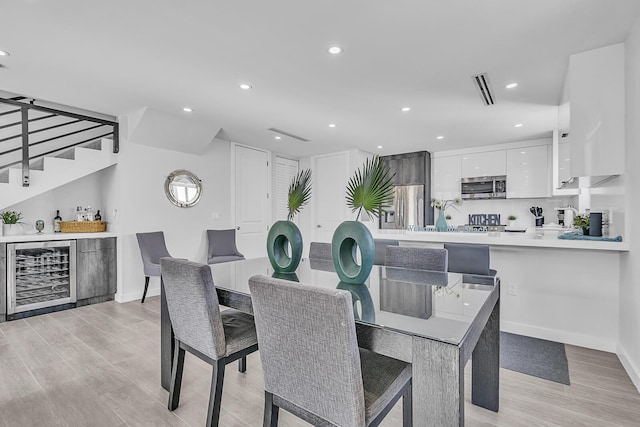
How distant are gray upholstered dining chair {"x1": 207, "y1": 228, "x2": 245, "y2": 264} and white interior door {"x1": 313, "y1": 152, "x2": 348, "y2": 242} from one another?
1924mm

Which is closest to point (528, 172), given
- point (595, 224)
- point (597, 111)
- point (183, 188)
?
point (595, 224)

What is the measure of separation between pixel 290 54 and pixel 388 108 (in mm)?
1627

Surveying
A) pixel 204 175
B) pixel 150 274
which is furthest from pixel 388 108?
pixel 150 274

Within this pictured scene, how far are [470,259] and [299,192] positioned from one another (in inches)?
146

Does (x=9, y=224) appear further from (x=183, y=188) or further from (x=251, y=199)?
(x=251, y=199)

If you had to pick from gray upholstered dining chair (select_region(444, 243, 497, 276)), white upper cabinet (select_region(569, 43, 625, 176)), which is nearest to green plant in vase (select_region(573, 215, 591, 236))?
white upper cabinet (select_region(569, 43, 625, 176))

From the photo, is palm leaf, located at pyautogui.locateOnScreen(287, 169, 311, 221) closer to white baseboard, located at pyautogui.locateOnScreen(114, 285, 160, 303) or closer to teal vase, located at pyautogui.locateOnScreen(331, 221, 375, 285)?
white baseboard, located at pyautogui.locateOnScreen(114, 285, 160, 303)

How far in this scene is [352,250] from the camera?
197cm

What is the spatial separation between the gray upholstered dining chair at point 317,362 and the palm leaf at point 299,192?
4572mm

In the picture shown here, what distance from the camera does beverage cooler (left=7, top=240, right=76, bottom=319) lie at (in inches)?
136

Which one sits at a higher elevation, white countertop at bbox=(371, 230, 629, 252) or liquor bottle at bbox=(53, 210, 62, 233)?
liquor bottle at bbox=(53, 210, 62, 233)

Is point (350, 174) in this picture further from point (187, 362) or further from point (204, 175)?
point (187, 362)

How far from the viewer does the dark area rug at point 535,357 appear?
7.46 feet

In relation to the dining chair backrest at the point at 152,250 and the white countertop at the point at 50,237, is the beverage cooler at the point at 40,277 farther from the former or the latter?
the dining chair backrest at the point at 152,250
